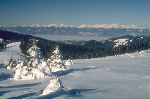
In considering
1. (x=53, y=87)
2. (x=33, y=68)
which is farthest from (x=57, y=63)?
(x=53, y=87)

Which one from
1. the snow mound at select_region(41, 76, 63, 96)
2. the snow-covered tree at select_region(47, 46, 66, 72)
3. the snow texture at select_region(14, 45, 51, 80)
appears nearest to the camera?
the snow mound at select_region(41, 76, 63, 96)

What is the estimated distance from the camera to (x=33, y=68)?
52281mm

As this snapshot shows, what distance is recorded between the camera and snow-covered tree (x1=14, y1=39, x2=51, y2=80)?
52031 mm

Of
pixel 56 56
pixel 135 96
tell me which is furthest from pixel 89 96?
pixel 56 56

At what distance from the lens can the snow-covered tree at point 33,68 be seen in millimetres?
52031

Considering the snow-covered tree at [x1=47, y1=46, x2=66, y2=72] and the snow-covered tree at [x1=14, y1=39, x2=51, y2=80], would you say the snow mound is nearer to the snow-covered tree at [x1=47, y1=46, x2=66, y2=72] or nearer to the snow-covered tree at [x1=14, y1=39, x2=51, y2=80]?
the snow-covered tree at [x1=14, y1=39, x2=51, y2=80]

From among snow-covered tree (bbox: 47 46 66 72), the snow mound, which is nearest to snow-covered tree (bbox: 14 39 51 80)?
snow-covered tree (bbox: 47 46 66 72)

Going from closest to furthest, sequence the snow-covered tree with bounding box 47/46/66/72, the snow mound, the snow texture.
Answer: the snow mound, the snow texture, the snow-covered tree with bounding box 47/46/66/72

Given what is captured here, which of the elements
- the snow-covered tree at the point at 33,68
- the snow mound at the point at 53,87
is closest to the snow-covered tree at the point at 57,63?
the snow-covered tree at the point at 33,68

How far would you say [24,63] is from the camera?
54.7 meters

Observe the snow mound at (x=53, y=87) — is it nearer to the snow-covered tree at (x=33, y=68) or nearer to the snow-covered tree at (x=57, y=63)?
the snow-covered tree at (x=33, y=68)

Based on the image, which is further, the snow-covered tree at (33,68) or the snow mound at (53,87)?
the snow-covered tree at (33,68)

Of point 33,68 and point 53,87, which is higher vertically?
point 33,68

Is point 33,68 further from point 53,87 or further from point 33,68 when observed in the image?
point 53,87
